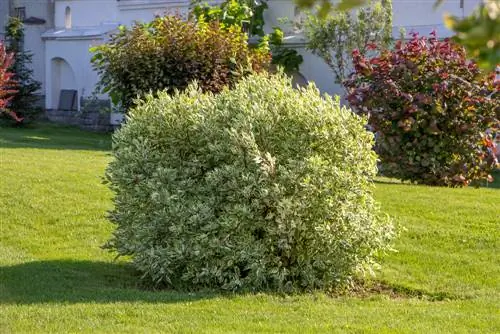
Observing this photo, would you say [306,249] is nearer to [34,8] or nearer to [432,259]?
[432,259]

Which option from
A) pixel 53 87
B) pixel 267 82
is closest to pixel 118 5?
pixel 53 87

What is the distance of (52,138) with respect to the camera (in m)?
21.0

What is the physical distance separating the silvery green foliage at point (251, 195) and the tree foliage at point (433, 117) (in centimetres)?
540

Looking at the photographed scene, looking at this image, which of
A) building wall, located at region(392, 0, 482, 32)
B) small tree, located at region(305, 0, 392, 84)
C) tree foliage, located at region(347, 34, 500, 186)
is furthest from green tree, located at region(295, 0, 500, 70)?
small tree, located at region(305, 0, 392, 84)

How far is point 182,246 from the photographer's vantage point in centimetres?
770

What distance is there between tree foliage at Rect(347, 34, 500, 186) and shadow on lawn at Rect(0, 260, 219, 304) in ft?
19.3

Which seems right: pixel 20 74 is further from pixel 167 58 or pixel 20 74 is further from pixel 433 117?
pixel 433 117

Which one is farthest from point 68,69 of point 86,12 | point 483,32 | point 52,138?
point 483,32

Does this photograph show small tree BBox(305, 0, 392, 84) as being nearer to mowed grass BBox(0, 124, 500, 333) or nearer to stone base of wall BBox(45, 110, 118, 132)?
stone base of wall BBox(45, 110, 118, 132)

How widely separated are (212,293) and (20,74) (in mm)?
18165

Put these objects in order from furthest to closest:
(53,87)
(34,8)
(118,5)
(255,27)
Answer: (34,8)
(53,87)
(118,5)
(255,27)

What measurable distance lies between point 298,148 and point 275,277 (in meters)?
1.02

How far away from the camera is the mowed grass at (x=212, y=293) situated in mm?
6566

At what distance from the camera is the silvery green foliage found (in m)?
7.61
